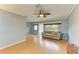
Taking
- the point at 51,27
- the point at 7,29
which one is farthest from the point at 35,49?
the point at 51,27

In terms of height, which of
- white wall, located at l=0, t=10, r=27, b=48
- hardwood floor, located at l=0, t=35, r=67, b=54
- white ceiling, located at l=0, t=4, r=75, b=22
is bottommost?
hardwood floor, located at l=0, t=35, r=67, b=54

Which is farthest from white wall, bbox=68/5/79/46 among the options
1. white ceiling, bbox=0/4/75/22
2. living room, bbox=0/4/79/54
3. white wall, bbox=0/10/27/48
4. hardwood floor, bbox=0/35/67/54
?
white wall, bbox=0/10/27/48

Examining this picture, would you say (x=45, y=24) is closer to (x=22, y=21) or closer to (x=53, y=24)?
(x=53, y=24)

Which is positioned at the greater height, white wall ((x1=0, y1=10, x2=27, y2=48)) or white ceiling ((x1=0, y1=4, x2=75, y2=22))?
white ceiling ((x1=0, y1=4, x2=75, y2=22))

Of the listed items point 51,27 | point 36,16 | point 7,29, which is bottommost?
point 7,29

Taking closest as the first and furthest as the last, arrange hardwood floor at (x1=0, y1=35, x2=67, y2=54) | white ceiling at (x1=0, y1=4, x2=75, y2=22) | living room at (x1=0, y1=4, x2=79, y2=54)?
white ceiling at (x1=0, y1=4, x2=75, y2=22)
hardwood floor at (x1=0, y1=35, x2=67, y2=54)
living room at (x1=0, y1=4, x2=79, y2=54)

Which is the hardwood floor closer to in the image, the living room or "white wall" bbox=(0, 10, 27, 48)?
the living room

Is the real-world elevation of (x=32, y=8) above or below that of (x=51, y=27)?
above

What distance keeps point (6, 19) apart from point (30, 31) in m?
8.39

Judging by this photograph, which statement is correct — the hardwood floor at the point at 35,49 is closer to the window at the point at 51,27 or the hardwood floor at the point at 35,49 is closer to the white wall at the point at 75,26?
the white wall at the point at 75,26

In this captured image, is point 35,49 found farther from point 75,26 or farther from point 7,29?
point 75,26

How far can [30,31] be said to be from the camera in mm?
13273
